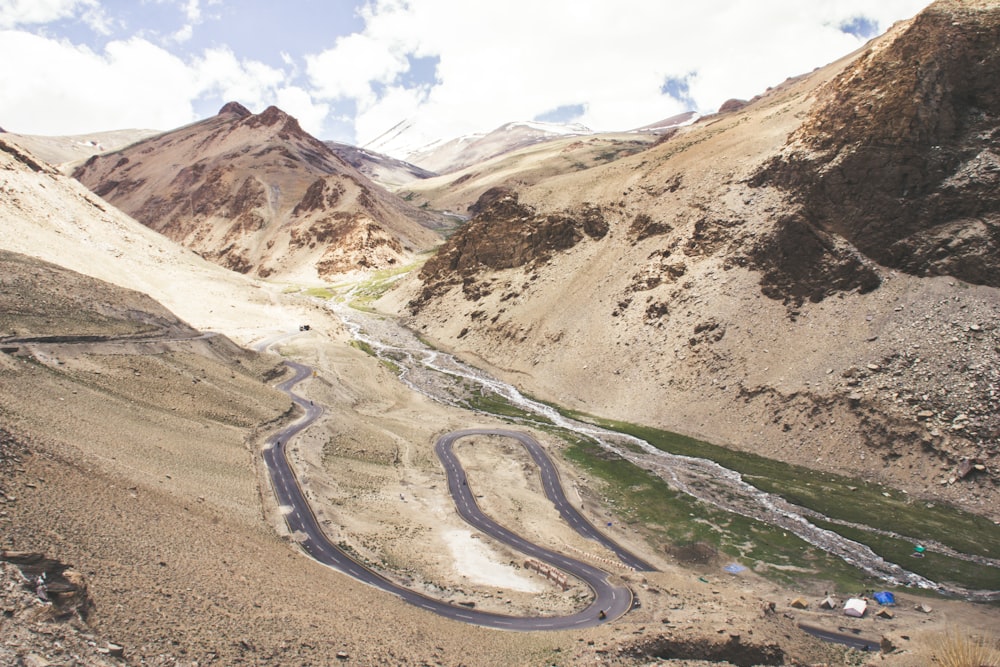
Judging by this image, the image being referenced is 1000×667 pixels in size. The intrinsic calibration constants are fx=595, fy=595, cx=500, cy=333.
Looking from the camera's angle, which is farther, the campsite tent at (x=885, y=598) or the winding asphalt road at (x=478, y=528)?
the campsite tent at (x=885, y=598)

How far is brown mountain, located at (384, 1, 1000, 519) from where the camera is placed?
60.2 metres

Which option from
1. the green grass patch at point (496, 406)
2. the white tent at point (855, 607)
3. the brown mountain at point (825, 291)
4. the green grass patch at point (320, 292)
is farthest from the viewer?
the green grass patch at point (320, 292)

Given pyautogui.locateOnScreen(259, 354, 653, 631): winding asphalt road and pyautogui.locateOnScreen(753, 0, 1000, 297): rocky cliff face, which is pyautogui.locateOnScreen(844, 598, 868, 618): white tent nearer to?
pyautogui.locateOnScreen(259, 354, 653, 631): winding asphalt road

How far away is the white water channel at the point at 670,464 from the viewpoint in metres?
46.7

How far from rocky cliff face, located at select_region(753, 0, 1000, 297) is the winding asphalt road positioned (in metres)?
45.8

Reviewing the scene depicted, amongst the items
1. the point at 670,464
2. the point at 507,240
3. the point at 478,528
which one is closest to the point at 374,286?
the point at 507,240

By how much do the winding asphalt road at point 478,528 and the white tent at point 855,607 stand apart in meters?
13.2

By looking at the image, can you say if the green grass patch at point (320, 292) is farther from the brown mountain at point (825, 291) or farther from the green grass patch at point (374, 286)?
the brown mountain at point (825, 291)

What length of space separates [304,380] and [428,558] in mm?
41869

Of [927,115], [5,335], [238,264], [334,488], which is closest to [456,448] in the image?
[334,488]

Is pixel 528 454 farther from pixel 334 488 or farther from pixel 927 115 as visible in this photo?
pixel 927 115

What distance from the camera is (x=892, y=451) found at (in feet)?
193

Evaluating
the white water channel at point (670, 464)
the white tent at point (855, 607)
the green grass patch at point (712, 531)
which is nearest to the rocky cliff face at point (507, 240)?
the white water channel at point (670, 464)

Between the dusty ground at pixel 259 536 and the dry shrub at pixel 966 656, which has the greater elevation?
the dry shrub at pixel 966 656
